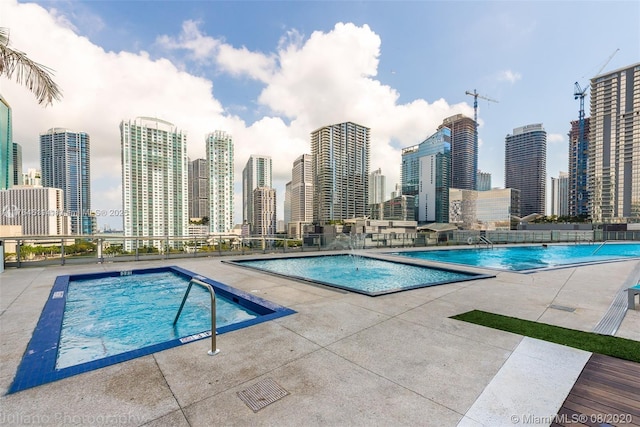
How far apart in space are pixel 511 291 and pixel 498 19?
1624 cm

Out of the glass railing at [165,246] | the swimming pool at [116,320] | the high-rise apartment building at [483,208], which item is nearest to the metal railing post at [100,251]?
the glass railing at [165,246]

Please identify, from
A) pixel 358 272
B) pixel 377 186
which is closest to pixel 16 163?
pixel 358 272

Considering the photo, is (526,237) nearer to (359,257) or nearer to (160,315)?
(359,257)

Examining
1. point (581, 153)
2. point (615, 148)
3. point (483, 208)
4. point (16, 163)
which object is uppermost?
point (581, 153)

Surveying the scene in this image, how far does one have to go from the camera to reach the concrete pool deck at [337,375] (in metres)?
2.15

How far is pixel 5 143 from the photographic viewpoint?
792cm

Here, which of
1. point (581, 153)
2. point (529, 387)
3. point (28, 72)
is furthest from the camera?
point (581, 153)

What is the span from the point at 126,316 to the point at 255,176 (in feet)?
473

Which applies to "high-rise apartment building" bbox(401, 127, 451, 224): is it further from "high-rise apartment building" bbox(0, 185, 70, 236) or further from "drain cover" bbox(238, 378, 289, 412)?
"drain cover" bbox(238, 378, 289, 412)

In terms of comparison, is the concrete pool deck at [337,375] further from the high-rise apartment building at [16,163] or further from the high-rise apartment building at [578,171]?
the high-rise apartment building at [578,171]

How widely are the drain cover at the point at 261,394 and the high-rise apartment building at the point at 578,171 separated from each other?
12905 cm

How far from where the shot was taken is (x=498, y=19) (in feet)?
49.1

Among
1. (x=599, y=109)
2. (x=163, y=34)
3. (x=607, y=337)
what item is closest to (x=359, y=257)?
(x=607, y=337)

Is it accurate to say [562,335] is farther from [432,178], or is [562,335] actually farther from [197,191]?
[432,178]
